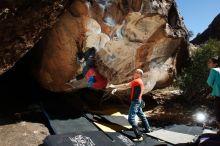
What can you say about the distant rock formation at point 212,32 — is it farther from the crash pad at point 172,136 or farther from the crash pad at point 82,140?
the crash pad at point 82,140

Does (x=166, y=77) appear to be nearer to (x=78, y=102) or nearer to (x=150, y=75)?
(x=150, y=75)

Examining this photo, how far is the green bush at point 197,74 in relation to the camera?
1195cm

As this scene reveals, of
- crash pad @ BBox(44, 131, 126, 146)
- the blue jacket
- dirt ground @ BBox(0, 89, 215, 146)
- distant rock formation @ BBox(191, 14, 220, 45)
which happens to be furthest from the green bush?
distant rock formation @ BBox(191, 14, 220, 45)

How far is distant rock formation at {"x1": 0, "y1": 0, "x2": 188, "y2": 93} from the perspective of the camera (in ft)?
25.8

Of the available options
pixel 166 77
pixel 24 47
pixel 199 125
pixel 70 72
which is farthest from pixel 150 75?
pixel 24 47

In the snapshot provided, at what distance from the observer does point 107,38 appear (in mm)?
8250

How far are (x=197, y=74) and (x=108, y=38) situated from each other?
512cm

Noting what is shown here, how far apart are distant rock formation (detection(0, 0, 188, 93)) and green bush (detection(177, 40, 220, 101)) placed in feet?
9.70

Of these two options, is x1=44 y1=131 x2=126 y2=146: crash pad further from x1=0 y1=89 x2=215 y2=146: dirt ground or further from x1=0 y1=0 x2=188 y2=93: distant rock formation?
x1=0 y1=0 x2=188 y2=93: distant rock formation

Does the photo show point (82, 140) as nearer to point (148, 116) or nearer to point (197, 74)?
point (148, 116)

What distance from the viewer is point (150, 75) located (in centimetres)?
988

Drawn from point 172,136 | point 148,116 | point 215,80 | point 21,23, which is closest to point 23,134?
point 21,23

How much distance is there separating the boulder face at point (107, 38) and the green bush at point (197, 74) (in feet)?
9.87

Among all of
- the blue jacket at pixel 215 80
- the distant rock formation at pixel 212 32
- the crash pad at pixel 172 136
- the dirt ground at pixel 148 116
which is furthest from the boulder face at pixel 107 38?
the distant rock formation at pixel 212 32
